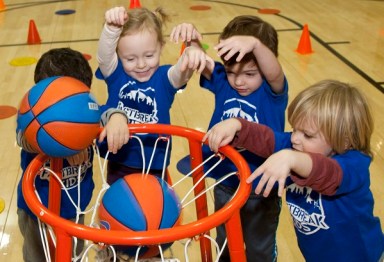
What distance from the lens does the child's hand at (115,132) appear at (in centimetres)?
112

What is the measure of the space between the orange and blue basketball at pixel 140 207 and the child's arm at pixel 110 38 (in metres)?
0.40

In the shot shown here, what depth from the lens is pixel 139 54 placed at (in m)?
1.31

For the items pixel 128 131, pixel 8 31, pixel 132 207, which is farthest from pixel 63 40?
pixel 132 207

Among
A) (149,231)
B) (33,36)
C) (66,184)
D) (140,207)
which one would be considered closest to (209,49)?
(33,36)

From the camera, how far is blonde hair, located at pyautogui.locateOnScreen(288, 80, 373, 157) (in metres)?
1.04

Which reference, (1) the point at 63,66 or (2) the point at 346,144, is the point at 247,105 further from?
(1) the point at 63,66

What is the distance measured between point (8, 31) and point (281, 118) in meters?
3.13

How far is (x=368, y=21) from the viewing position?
392 centimetres

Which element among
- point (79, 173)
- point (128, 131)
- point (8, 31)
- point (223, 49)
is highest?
point (223, 49)

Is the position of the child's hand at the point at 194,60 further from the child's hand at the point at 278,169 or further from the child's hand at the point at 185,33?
the child's hand at the point at 278,169

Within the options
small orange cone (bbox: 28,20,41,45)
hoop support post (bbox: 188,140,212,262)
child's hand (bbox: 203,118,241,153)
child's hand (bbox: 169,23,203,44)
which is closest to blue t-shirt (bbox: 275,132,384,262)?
child's hand (bbox: 203,118,241,153)

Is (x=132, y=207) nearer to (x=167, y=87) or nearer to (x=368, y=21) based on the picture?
(x=167, y=87)

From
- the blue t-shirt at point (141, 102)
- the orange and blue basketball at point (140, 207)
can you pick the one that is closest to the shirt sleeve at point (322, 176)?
the orange and blue basketball at point (140, 207)

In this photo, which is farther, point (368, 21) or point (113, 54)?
point (368, 21)
